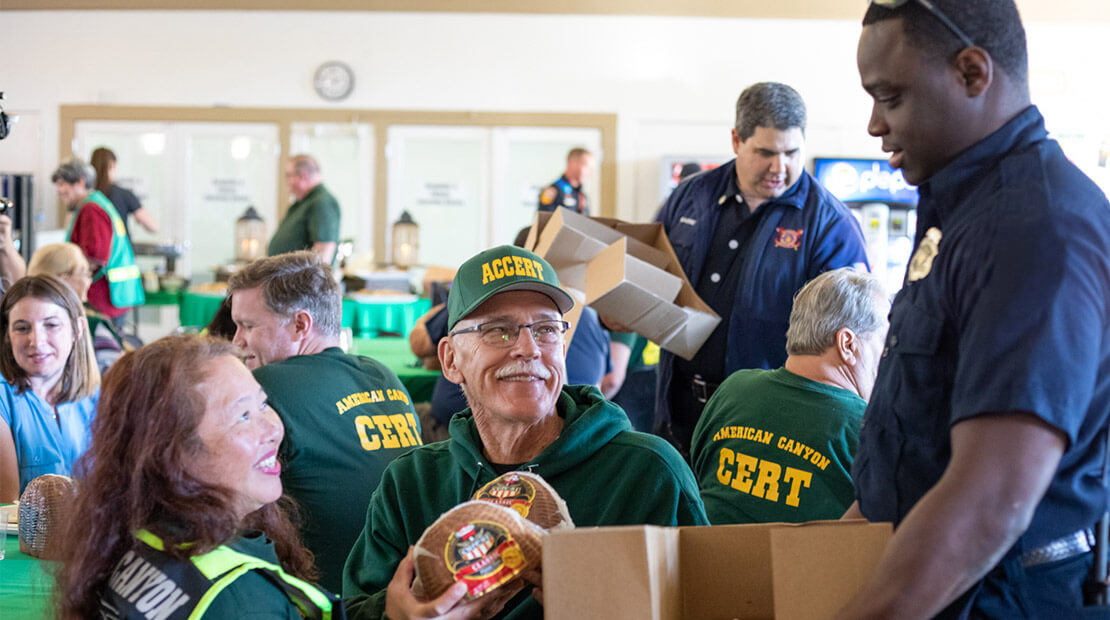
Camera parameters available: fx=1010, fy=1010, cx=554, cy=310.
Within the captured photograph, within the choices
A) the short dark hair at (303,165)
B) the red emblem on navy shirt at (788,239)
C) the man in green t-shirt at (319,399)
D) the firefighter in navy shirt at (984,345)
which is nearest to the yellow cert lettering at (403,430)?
the man in green t-shirt at (319,399)

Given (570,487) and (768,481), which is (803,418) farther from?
(570,487)

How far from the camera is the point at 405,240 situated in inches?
372

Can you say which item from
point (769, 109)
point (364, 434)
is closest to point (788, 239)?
point (769, 109)

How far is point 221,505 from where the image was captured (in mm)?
1543

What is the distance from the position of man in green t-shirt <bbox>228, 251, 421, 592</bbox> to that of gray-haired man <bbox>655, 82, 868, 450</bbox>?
995mm

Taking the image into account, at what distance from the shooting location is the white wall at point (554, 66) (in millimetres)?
10703

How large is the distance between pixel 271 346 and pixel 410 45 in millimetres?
8495

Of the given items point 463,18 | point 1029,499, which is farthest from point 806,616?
point 463,18

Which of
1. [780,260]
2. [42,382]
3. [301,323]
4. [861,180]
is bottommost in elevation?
[42,382]

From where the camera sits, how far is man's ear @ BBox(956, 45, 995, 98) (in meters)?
1.15

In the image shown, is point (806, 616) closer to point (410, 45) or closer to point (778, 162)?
point (778, 162)

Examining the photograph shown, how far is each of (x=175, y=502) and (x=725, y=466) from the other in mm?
1326

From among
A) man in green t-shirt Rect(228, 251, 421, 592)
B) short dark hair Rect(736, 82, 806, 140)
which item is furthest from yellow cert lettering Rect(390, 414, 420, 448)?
short dark hair Rect(736, 82, 806, 140)

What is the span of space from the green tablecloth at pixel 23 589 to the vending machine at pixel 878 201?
8325 millimetres
